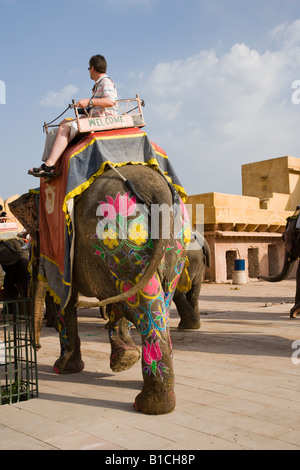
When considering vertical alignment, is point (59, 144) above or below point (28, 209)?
above

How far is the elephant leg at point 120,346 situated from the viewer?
4699mm

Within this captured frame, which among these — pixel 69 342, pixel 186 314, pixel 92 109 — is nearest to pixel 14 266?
pixel 186 314

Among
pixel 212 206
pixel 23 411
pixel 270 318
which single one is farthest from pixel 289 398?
pixel 212 206

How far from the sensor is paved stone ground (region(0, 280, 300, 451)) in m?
3.08

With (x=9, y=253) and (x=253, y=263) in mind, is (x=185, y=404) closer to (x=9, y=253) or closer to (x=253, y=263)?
(x=9, y=253)

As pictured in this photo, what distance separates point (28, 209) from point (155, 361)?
3.02 meters

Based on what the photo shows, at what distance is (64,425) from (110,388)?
109cm

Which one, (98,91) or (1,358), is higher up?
(98,91)

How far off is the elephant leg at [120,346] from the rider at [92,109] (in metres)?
1.53

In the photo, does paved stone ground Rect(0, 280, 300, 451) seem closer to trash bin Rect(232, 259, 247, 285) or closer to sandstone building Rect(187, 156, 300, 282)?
trash bin Rect(232, 259, 247, 285)

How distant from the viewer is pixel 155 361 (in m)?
3.60
